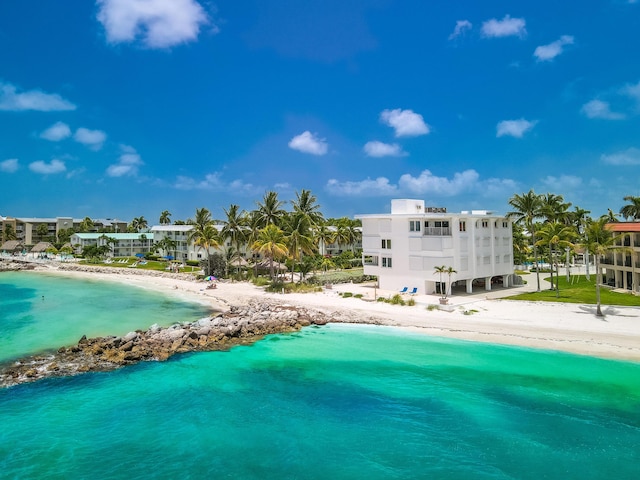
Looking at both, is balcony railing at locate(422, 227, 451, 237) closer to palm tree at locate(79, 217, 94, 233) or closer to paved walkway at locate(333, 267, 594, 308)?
paved walkway at locate(333, 267, 594, 308)

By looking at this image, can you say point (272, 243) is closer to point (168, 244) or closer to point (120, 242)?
point (168, 244)

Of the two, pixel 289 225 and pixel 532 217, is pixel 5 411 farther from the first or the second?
pixel 532 217

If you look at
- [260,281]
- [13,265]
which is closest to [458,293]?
A: [260,281]

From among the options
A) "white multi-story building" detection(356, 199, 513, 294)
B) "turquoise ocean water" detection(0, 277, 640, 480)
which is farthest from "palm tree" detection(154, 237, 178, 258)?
"turquoise ocean water" detection(0, 277, 640, 480)

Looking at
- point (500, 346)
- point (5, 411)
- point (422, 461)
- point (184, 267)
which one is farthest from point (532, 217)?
point (184, 267)

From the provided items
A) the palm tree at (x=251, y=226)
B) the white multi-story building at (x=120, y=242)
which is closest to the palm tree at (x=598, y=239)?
the palm tree at (x=251, y=226)
